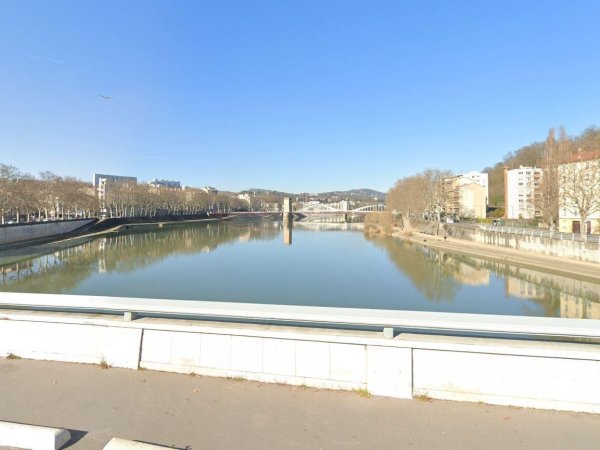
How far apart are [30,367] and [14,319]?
77cm

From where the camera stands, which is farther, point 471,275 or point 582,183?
point 582,183

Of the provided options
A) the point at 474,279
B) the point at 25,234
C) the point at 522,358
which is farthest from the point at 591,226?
the point at 25,234

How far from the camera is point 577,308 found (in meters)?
17.4

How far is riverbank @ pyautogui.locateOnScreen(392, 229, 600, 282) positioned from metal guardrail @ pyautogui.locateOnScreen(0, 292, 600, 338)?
2422 centimetres

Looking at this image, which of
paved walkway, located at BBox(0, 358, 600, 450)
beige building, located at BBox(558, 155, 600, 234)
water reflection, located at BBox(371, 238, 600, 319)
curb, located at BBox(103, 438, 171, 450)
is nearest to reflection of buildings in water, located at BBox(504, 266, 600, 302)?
water reflection, located at BBox(371, 238, 600, 319)

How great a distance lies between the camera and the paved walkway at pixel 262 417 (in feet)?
9.22

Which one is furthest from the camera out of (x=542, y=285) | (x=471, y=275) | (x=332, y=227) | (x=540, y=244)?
(x=332, y=227)

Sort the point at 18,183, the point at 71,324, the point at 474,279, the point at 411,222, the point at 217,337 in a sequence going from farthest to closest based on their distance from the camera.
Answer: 1. the point at 411,222
2. the point at 18,183
3. the point at 474,279
4. the point at 71,324
5. the point at 217,337

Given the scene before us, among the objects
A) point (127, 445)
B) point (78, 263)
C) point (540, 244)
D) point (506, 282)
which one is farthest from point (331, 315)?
point (540, 244)

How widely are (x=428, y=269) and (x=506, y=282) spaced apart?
5975mm

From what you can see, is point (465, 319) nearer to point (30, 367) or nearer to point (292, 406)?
point (292, 406)

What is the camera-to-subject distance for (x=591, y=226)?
107ft

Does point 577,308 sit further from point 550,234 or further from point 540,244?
point 540,244

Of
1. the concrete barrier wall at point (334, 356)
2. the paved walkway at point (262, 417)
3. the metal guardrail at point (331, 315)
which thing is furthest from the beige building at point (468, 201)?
the paved walkway at point (262, 417)
